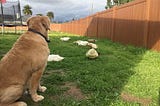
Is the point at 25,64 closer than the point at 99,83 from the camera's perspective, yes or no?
Yes

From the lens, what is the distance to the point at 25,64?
13.5ft

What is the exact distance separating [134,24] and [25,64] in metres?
9.22

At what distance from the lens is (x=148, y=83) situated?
559cm

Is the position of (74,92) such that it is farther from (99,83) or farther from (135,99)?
(135,99)

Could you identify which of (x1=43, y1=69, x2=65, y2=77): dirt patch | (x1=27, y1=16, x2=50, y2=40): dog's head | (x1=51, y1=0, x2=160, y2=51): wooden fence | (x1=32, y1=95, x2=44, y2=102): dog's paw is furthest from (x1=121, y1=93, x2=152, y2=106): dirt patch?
(x1=51, y1=0, x2=160, y2=51): wooden fence

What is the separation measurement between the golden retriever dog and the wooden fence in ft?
21.4

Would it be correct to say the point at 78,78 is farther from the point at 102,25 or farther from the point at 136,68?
the point at 102,25

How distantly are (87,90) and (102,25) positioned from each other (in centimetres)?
1467

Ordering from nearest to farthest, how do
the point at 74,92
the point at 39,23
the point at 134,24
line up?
the point at 39,23 < the point at 74,92 < the point at 134,24

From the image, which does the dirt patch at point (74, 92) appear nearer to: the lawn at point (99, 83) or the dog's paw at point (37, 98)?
the lawn at point (99, 83)

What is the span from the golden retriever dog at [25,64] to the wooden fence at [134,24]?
653 cm

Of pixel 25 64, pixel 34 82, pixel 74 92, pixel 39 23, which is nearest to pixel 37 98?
pixel 34 82

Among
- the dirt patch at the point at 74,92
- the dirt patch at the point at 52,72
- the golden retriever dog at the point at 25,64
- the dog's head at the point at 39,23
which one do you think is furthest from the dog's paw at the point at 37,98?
the dirt patch at the point at 52,72

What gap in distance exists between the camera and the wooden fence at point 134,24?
423 inches
